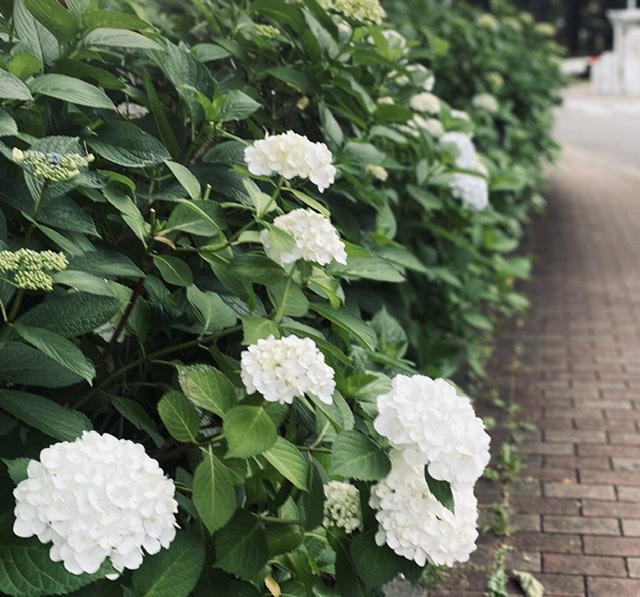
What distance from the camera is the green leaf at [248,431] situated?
1.59 metres

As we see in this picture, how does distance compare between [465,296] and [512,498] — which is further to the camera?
[465,296]

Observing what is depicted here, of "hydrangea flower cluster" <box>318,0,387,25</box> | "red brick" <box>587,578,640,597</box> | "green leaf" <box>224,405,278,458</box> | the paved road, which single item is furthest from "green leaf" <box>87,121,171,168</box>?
the paved road

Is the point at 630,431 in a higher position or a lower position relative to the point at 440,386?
lower

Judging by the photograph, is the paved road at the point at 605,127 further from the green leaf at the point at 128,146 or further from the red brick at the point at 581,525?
the green leaf at the point at 128,146

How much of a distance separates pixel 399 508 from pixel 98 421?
2.31 feet

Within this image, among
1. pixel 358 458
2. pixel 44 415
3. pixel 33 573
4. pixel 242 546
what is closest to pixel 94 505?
pixel 33 573

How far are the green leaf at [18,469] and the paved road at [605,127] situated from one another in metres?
11.4

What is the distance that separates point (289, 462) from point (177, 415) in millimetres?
218

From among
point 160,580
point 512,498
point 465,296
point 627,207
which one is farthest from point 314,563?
point 627,207

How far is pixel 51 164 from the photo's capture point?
1.67m

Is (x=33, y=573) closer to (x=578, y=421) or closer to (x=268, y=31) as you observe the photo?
(x=268, y=31)

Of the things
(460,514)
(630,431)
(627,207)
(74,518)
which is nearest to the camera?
(74,518)

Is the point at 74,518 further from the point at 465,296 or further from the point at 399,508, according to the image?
the point at 465,296

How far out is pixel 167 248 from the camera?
2.07 m
